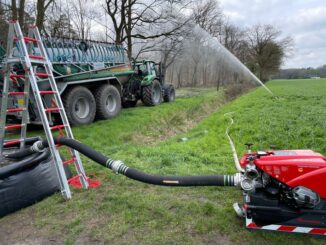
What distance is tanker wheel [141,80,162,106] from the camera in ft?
40.2

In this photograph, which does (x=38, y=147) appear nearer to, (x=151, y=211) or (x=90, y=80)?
(x=151, y=211)

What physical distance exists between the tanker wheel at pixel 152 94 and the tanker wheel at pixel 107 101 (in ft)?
8.32

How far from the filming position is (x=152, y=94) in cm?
1250

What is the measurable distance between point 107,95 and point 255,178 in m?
7.38

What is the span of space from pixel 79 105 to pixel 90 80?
885mm

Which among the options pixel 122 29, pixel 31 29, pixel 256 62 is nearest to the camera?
pixel 31 29

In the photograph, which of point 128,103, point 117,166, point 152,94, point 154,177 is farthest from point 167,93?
point 154,177

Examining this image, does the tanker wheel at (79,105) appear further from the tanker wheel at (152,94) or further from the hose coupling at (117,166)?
the hose coupling at (117,166)

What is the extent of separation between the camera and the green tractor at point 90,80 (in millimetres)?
7820

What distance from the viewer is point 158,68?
45.6 feet

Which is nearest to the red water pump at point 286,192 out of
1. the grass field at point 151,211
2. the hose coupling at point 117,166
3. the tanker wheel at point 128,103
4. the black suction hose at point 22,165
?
the grass field at point 151,211

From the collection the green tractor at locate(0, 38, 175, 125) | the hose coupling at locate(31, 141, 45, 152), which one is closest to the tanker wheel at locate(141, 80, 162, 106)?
the green tractor at locate(0, 38, 175, 125)

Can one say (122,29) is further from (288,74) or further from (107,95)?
(288,74)

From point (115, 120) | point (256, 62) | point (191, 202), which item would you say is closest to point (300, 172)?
point (191, 202)
